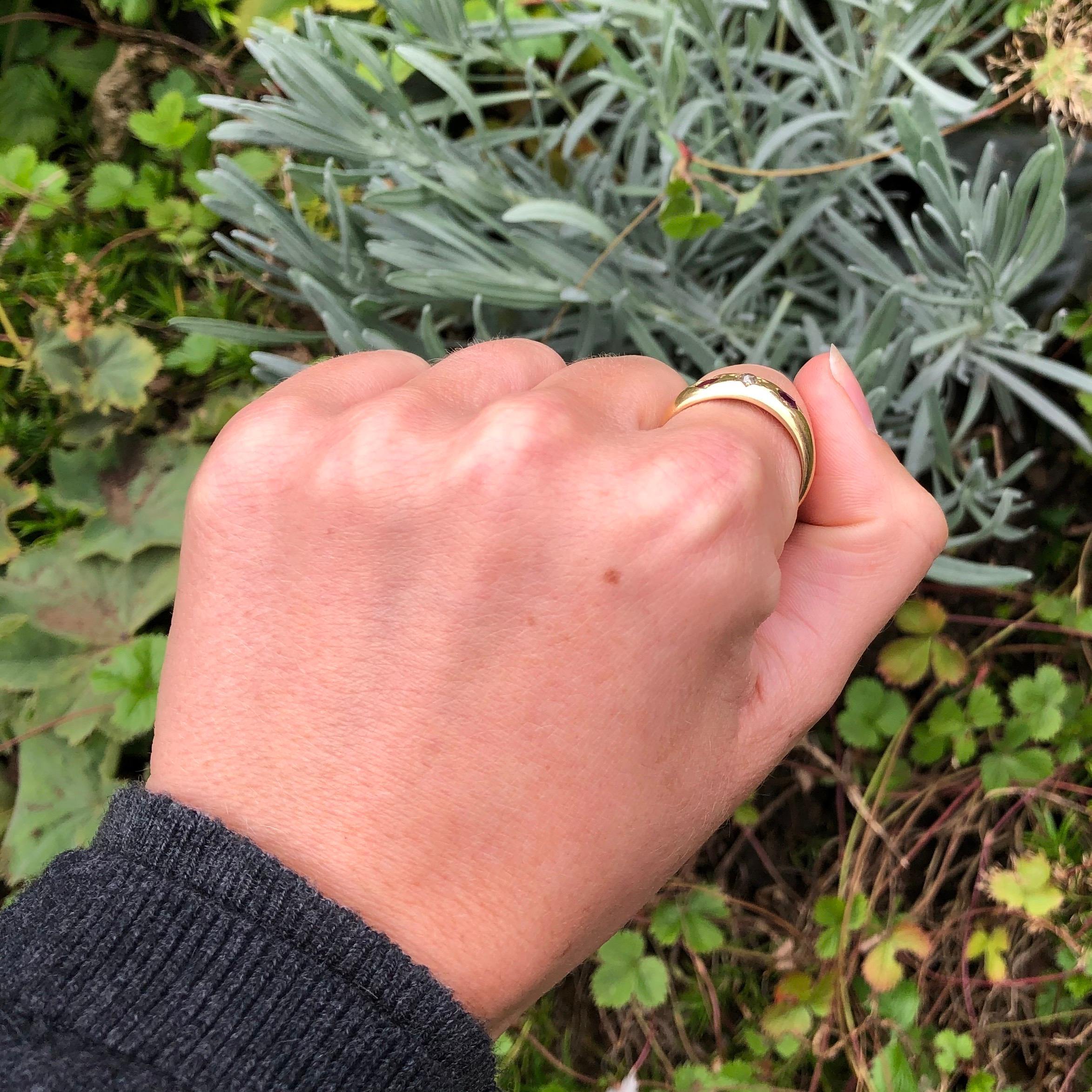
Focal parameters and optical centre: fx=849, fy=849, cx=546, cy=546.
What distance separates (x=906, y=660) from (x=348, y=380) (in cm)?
134

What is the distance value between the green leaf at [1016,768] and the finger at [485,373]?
1.36 meters

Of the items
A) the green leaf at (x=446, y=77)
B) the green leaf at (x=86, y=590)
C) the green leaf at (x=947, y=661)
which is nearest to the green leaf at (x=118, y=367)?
the green leaf at (x=86, y=590)

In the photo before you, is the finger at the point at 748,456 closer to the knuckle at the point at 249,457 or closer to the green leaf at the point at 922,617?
the knuckle at the point at 249,457

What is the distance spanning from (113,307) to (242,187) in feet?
2.64

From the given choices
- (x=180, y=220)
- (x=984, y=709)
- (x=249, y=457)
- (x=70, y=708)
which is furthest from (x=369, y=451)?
(x=180, y=220)

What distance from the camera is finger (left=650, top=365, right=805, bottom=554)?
3.14 feet

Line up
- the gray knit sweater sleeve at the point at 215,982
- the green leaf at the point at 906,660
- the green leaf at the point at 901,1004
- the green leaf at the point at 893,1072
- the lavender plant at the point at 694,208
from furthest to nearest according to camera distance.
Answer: the green leaf at the point at 906,660 < the green leaf at the point at 901,1004 < the green leaf at the point at 893,1072 < the lavender plant at the point at 694,208 < the gray knit sweater sleeve at the point at 215,982

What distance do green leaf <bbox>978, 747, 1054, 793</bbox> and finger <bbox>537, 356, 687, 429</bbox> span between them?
1.25m

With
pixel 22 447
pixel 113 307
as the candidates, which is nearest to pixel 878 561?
pixel 113 307

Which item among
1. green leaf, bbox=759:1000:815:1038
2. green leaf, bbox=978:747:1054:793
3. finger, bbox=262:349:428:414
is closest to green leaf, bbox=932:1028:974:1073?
green leaf, bbox=759:1000:815:1038

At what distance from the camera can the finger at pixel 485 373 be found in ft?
3.71

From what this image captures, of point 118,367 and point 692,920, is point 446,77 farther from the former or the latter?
point 692,920

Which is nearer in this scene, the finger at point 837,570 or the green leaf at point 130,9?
the finger at point 837,570

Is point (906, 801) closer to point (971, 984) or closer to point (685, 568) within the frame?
point (971, 984)
